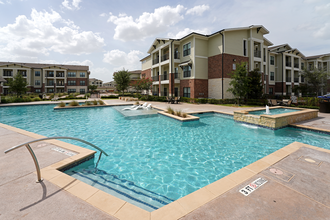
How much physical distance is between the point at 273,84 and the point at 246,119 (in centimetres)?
2872

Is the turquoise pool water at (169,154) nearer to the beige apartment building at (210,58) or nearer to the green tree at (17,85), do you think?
the beige apartment building at (210,58)

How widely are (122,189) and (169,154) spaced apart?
7.71 ft

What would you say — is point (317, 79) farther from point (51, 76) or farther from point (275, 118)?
point (51, 76)

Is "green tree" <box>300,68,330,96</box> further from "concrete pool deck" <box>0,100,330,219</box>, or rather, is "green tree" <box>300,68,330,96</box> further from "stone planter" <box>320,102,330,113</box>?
"concrete pool deck" <box>0,100,330,219</box>

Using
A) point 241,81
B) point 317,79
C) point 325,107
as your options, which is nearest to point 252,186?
point 325,107

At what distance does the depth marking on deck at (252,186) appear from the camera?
2.79 meters

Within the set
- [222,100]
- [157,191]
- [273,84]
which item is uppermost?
[273,84]

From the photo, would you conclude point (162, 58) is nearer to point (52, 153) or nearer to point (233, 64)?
point (233, 64)

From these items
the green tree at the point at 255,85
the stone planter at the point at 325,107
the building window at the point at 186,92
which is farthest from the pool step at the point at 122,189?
the building window at the point at 186,92

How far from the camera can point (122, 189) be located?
3.65m

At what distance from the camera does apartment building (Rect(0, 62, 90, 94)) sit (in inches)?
1924

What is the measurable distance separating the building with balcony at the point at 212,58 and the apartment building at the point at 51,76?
41344 mm

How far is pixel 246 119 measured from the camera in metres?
10.0

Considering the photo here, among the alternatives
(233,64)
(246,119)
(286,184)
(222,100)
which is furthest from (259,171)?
(233,64)
